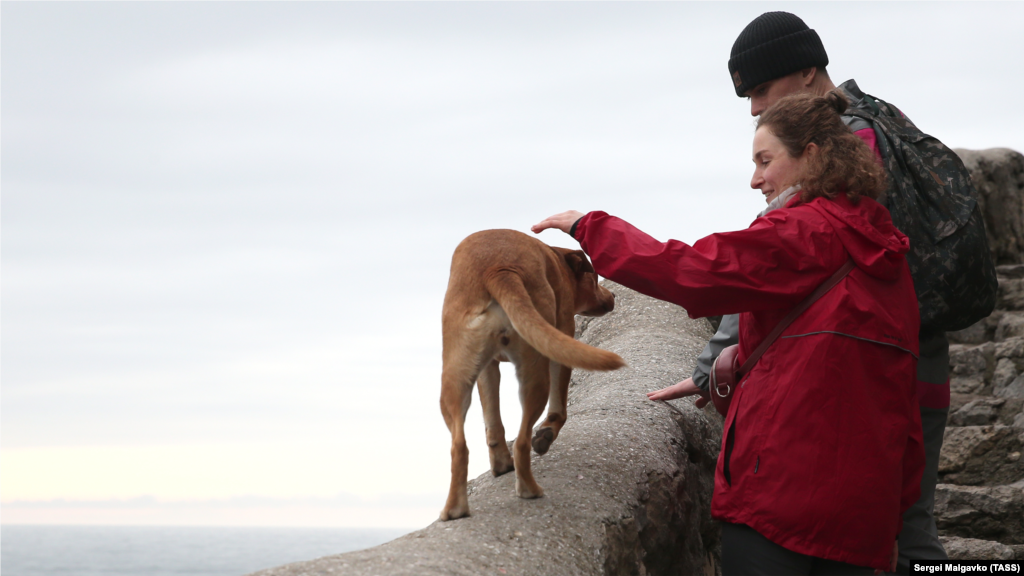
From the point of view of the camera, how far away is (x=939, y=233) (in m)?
3.25

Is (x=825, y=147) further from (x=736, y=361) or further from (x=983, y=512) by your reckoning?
(x=983, y=512)

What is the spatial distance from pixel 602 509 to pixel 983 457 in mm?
3806

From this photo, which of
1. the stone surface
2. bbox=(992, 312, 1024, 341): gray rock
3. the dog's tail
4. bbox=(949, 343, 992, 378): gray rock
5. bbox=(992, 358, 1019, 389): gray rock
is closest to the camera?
the stone surface

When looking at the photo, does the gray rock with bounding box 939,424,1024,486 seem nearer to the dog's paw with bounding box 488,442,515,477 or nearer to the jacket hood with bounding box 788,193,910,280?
the dog's paw with bounding box 488,442,515,477

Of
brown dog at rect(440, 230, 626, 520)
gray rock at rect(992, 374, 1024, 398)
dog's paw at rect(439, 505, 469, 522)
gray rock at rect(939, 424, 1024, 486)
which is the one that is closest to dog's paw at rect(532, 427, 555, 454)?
brown dog at rect(440, 230, 626, 520)

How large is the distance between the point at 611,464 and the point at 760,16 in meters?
2.40

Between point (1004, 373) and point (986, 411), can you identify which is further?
point (1004, 373)

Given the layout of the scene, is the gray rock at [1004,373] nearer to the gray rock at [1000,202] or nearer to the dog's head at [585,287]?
the gray rock at [1000,202]

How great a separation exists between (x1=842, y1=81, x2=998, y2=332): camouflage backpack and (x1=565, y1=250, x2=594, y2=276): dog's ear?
1.80 m

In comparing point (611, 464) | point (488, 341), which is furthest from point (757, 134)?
point (611, 464)

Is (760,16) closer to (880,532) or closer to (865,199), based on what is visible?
(865,199)

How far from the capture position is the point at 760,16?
3768 millimetres

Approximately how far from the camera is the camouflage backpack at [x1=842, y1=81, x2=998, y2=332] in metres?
3.23

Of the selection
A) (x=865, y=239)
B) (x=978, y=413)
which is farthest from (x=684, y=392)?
(x=978, y=413)
